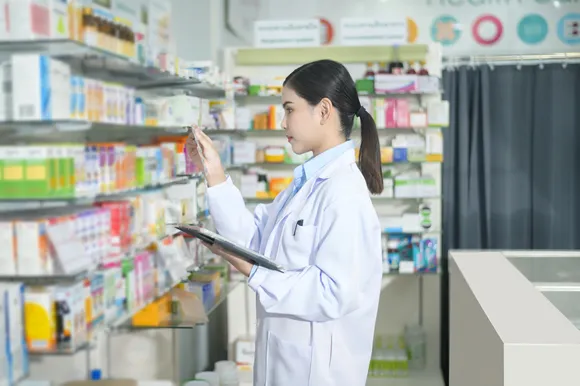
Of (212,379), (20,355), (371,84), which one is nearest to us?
(20,355)

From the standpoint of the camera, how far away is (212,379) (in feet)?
15.3

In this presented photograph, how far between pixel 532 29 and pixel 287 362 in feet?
16.6

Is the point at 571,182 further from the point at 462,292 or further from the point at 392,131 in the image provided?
the point at 462,292

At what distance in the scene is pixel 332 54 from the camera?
19.1 ft

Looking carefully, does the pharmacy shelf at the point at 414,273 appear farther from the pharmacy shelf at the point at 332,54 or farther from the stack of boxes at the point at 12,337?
the stack of boxes at the point at 12,337

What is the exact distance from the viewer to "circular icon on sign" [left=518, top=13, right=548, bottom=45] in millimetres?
6457

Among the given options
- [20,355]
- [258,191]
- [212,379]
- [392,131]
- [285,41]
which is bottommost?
[212,379]

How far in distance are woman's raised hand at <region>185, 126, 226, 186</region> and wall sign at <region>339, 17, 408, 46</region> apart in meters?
3.39

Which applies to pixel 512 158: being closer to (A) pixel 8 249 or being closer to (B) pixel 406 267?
(B) pixel 406 267

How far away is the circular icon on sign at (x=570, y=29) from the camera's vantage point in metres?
6.42

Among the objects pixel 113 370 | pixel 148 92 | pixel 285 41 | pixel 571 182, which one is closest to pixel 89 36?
pixel 148 92

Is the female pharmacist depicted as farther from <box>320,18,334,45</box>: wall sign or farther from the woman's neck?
<box>320,18,334,45</box>: wall sign

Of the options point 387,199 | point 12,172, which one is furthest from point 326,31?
point 12,172

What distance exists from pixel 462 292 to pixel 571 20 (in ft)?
12.6
